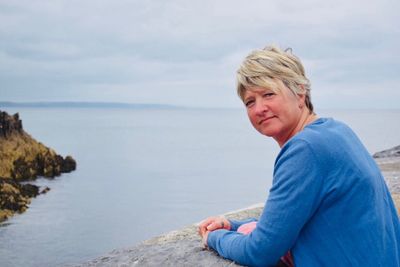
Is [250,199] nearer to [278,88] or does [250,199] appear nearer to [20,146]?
[20,146]

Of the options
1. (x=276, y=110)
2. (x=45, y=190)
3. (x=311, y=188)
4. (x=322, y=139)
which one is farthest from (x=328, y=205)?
(x=45, y=190)

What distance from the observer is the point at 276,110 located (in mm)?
3326

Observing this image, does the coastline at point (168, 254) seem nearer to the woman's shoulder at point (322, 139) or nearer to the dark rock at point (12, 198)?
the woman's shoulder at point (322, 139)

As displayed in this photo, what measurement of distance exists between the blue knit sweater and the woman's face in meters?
0.16

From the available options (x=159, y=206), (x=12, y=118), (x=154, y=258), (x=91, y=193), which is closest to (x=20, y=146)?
(x=12, y=118)

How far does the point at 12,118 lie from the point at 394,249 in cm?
4399

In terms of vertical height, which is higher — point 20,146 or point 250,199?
point 20,146

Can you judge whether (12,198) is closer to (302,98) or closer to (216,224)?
(216,224)

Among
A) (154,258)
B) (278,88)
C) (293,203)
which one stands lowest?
(154,258)

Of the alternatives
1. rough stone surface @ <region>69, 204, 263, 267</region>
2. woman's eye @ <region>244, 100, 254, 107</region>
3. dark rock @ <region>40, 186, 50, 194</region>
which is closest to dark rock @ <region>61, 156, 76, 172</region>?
dark rock @ <region>40, 186, 50, 194</region>

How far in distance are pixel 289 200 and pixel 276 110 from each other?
565 mm

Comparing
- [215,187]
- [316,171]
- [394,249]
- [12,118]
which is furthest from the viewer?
[215,187]

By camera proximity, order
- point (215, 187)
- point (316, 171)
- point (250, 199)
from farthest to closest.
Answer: point (215, 187)
point (250, 199)
point (316, 171)

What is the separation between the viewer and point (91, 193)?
44812mm
